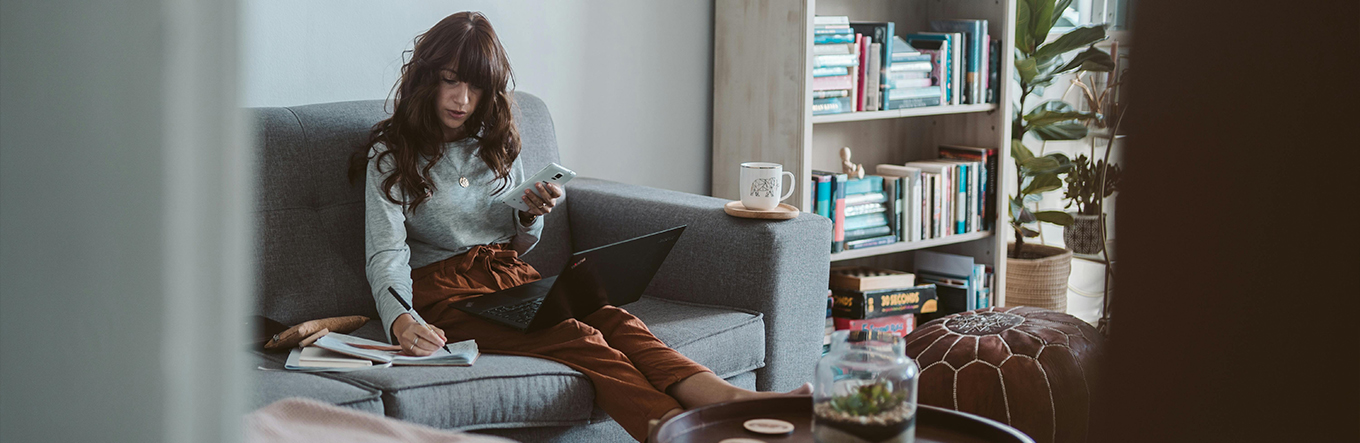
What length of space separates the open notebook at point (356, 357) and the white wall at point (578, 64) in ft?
2.37

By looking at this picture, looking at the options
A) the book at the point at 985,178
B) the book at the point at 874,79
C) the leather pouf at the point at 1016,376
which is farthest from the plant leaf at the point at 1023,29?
the leather pouf at the point at 1016,376

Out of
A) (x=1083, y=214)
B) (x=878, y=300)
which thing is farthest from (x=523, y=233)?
(x=1083, y=214)

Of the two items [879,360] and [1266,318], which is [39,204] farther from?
[879,360]

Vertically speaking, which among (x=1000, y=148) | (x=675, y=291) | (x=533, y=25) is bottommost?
(x=675, y=291)

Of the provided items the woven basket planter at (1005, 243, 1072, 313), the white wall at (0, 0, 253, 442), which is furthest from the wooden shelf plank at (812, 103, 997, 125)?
the white wall at (0, 0, 253, 442)

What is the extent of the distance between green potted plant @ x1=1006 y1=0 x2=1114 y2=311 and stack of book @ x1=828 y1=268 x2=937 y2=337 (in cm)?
54

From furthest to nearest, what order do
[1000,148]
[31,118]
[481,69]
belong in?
1. [1000,148]
2. [481,69]
3. [31,118]

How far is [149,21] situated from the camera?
218 mm

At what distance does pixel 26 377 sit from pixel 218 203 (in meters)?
0.05

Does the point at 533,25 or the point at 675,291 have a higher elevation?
the point at 533,25

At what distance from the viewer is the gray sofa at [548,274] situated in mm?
1639

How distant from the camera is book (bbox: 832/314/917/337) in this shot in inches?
111

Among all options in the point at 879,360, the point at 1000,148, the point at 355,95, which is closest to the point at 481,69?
the point at 355,95

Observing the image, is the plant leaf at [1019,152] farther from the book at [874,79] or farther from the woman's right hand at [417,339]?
the woman's right hand at [417,339]
